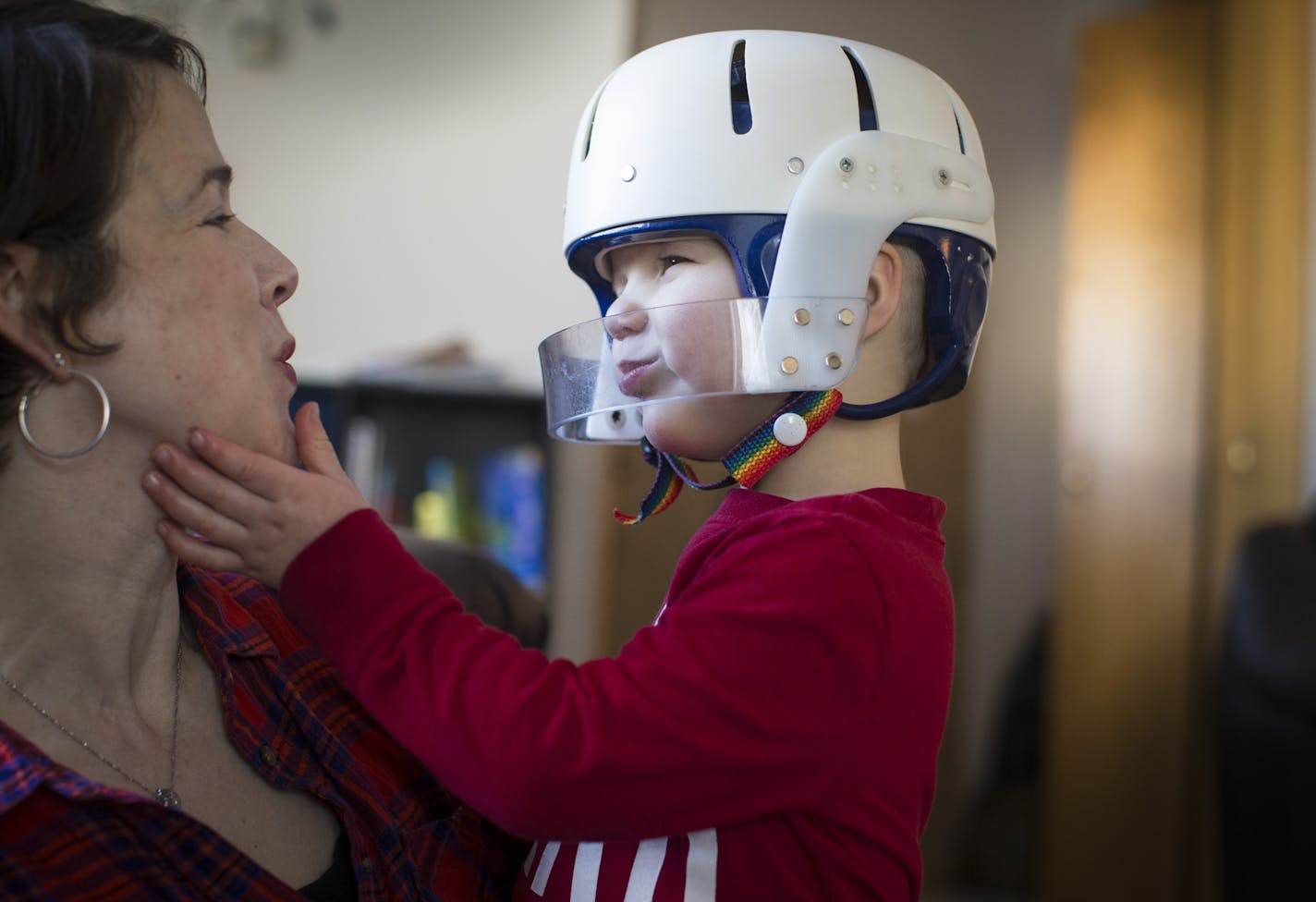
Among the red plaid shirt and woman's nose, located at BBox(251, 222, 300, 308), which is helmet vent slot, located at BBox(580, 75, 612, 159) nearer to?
woman's nose, located at BBox(251, 222, 300, 308)

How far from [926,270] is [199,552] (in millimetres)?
607

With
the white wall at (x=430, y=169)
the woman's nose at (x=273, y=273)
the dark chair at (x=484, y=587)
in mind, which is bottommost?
the dark chair at (x=484, y=587)

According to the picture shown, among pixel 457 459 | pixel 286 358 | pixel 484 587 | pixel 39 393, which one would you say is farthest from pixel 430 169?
pixel 39 393

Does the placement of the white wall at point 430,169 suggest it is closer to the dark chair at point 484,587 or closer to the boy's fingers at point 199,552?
the dark chair at point 484,587

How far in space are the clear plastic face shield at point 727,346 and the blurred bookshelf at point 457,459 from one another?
6.93 feet

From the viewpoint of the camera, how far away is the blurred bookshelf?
307 centimetres

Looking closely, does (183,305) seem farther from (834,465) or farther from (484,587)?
(484,587)

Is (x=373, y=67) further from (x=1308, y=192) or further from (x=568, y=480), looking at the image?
(x=1308, y=192)

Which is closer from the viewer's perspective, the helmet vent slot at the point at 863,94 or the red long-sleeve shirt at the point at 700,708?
the red long-sleeve shirt at the point at 700,708

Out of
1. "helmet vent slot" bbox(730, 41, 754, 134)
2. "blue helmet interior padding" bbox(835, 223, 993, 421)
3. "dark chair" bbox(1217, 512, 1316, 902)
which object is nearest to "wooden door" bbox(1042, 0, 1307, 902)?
"dark chair" bbox(1217, 512, 1316, 902)

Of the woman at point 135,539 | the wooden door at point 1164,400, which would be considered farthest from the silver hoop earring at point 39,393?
the wooden door at point 1164,400

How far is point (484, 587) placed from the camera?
1.42 m

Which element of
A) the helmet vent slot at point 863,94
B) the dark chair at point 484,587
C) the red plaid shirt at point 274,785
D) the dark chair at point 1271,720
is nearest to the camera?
the red plaid shirt at point 274,785

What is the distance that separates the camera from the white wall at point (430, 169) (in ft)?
9.77
